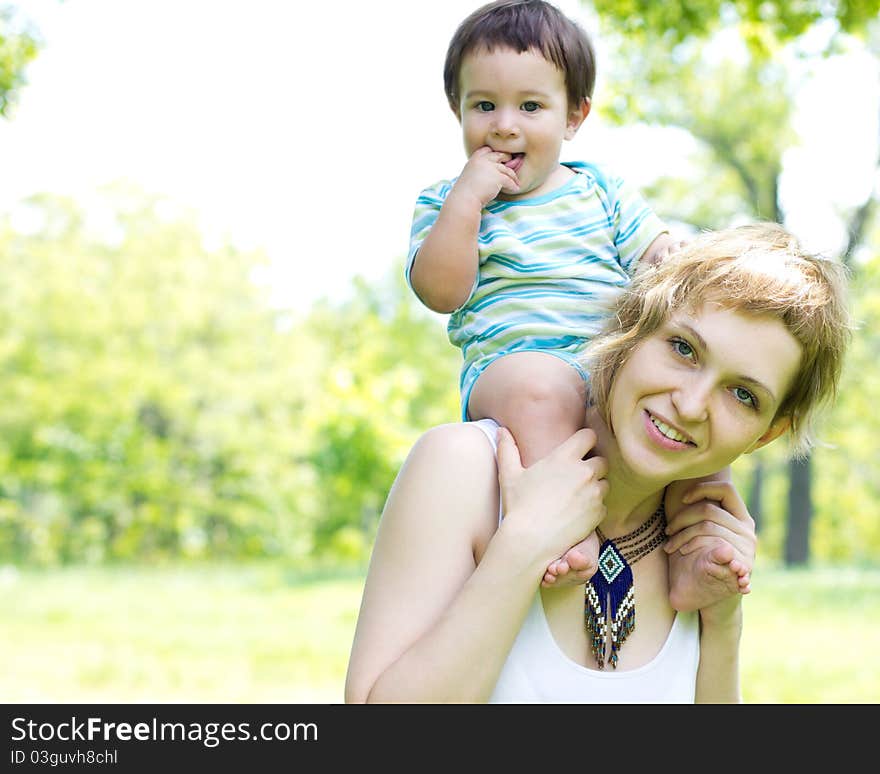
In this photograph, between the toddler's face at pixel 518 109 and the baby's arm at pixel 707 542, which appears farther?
the toddler's face at pixel 518 109

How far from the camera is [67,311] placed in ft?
63.7

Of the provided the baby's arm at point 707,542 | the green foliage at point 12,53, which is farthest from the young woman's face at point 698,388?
the green foliage at point 12,53

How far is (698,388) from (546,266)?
0.44 meters

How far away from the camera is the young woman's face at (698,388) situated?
5.84 ft

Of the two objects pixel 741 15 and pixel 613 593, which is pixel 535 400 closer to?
pixel 613 593

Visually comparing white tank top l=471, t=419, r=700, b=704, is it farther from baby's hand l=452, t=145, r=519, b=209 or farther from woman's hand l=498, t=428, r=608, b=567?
baby's hand l=452, t=145, r=519, b=209

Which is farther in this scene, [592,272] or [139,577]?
[139,577]

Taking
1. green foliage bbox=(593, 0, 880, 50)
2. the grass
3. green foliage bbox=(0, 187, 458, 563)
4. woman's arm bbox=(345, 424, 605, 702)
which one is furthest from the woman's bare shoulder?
green foliage bbox=(0, 187, 458, 563)

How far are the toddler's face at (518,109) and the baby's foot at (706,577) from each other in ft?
2.60

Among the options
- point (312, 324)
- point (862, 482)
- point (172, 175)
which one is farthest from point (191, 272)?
point (862, 482)

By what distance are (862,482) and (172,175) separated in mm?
19258

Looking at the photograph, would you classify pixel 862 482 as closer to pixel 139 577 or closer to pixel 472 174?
pixel 139 577

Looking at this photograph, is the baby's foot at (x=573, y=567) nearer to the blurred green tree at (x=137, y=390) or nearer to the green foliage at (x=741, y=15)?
the green foliage at (x=741, y=15)
